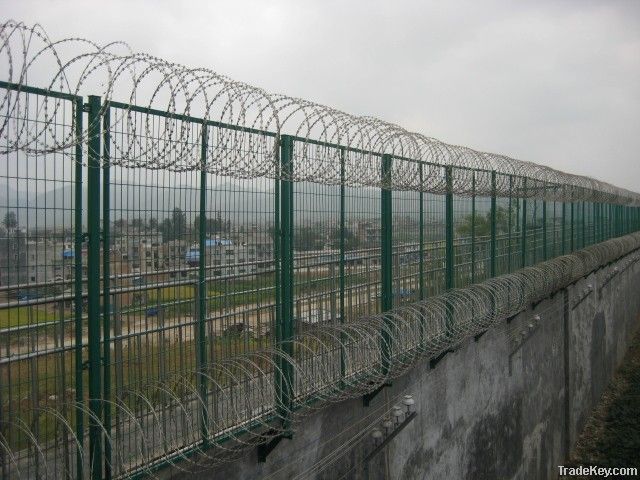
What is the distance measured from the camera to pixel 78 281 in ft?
12.6

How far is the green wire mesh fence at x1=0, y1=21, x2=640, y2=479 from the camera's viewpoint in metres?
3.63

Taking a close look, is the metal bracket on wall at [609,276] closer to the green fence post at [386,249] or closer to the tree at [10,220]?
the green fence post at [386,249]

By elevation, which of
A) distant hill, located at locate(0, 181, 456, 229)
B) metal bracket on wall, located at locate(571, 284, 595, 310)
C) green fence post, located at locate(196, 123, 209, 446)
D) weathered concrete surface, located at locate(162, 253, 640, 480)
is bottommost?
weathered concrete surface, located at locate(162, 253, 640, 480)

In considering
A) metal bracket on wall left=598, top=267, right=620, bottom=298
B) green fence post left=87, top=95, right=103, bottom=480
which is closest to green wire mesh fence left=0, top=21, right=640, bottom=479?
green fence post left=87, top=95, right=103, bottom=480

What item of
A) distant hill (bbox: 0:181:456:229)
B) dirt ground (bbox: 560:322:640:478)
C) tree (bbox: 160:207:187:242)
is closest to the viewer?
distant hill (bbox: 0:181:456:229)

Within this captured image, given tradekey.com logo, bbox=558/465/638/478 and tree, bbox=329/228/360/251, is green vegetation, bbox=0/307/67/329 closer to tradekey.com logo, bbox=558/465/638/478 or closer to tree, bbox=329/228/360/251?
tree, bbox=329/228/360/251

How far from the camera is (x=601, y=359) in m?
18.4

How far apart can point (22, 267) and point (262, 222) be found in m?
2.13

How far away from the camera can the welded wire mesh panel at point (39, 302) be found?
342 centimetres

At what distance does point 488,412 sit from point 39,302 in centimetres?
781

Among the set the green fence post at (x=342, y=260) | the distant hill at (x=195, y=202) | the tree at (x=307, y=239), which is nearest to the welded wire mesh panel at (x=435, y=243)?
the distant hill at (x=195, y=202)

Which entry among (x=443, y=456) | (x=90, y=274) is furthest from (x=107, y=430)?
(x=443, y=456)

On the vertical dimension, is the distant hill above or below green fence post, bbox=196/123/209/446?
above

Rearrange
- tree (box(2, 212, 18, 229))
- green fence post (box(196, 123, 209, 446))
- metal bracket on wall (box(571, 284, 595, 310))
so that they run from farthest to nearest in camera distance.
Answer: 1. metal bracket on wall (box(571, 284, 595, 310))
2. green fence post (box(196, 123, 209, 446))
3. tree (box(2, 212, 18, 229))
